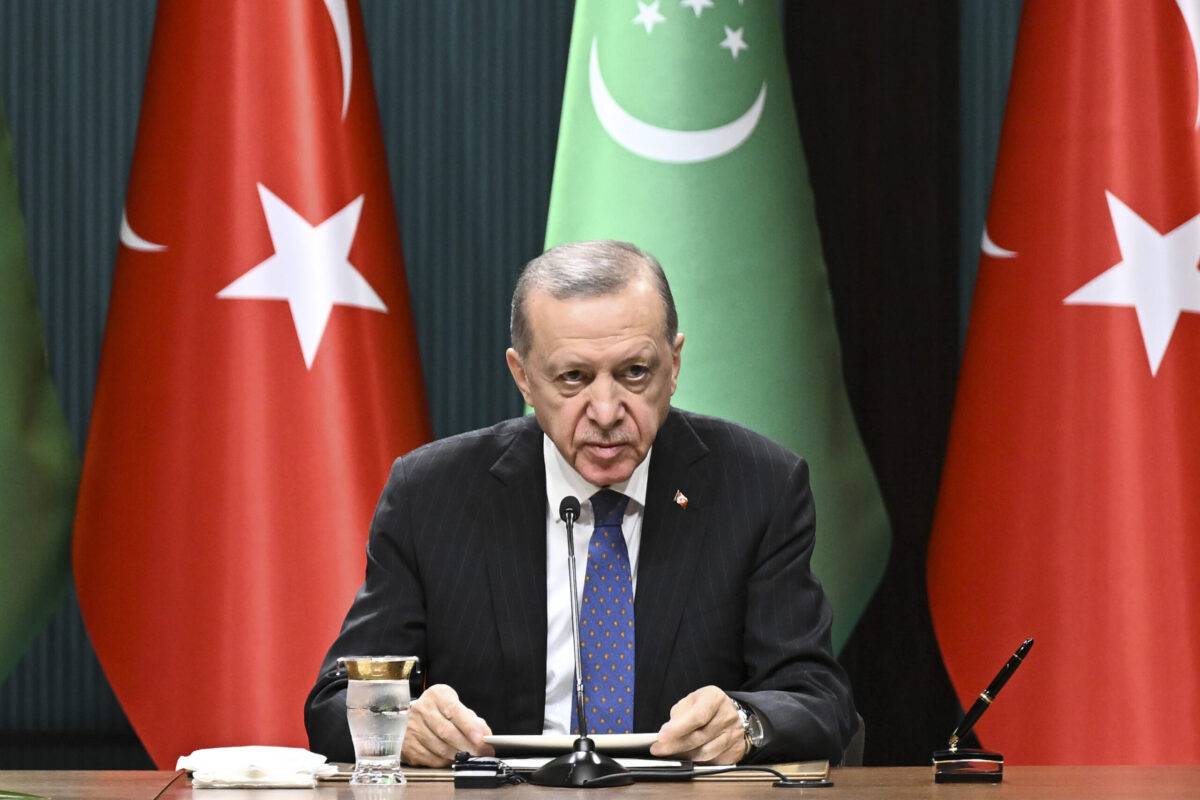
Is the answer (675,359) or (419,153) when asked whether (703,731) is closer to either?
(675,359)

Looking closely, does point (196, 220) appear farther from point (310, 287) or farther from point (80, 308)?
point (80, 308)

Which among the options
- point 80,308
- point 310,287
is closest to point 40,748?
point 80,308

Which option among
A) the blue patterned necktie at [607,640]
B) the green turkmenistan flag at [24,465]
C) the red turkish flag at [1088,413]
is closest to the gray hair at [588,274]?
the blue patterned necktie at [607,640]

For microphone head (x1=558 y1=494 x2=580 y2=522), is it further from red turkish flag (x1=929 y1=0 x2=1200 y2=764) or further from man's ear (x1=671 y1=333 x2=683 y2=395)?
red turkish flag (x1=929 y1=0 x2=1200 y2=764)

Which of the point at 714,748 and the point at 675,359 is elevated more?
the point at 675,359

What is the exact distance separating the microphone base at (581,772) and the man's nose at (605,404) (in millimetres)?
599

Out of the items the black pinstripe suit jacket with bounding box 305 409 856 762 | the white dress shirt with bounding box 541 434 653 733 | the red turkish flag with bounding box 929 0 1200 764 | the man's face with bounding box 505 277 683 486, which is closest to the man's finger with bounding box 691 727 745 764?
the black pinstripe suit jacket with bounding box 305 409 856 762

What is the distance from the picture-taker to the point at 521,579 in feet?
7.79

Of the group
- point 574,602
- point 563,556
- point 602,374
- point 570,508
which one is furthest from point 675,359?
point 574,602

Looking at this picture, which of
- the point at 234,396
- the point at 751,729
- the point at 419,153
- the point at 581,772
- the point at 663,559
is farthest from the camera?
the point at 419,153

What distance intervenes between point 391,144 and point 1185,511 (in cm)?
225

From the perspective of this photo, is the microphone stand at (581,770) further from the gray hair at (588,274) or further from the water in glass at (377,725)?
the gray hair at (588,274)

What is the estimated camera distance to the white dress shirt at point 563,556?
2.35 m

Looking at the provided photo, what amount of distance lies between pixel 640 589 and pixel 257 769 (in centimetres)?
73
